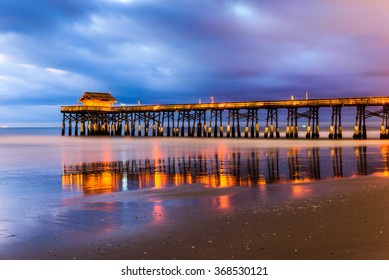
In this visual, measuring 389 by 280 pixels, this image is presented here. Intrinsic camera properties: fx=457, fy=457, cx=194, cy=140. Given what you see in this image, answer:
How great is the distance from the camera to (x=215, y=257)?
702cm

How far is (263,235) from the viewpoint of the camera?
8.19 metres

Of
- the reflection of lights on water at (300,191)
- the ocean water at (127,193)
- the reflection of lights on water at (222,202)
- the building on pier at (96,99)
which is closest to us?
the ocean water at (127,193)

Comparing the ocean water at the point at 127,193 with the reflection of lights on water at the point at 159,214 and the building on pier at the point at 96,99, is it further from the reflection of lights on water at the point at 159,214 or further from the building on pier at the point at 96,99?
the building on pier at the point at 96,99

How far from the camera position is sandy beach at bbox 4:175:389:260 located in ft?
23.5

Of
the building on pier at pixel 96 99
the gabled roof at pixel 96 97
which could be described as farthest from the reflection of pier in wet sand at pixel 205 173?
the gabled roof at pixel 96 97

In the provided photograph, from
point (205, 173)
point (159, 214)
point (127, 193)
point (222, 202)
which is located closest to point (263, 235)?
point (159, 214)

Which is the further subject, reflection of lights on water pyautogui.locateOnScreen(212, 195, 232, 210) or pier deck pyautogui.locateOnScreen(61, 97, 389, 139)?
pier deck pyautogui.locateOnScreen(61, 97, 389, 139)

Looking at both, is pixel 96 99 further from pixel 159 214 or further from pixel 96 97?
pixel 159 214

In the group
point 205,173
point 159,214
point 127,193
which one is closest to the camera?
point 159,214

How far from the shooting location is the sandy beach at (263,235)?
23.5 ft

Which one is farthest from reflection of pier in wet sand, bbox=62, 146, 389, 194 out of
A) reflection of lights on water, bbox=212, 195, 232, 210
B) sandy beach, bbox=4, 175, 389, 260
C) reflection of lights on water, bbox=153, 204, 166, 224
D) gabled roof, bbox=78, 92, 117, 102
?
gabled roof, bbox=78, 92, 117, 102

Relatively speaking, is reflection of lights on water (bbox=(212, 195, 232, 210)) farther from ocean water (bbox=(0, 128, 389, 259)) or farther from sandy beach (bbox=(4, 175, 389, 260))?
sandy beach (bbox=(4, 175, 389, 260))

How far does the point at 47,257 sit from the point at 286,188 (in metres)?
8.49
